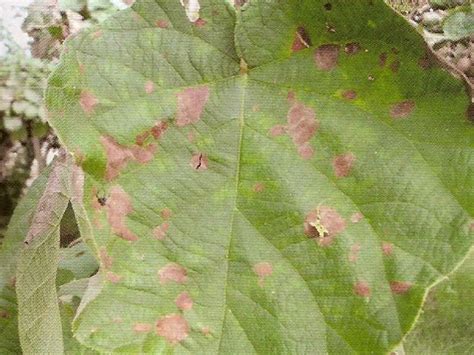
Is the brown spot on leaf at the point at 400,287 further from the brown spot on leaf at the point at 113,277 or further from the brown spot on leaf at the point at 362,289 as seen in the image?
the brown spot on leaf at the point at 113,277

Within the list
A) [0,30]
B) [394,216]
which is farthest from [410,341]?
[0,30]

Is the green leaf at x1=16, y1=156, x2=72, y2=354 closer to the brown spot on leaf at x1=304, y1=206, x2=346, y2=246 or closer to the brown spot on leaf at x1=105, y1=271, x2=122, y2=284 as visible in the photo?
the brown spot on leaf at x1=105, y1=271, x2=122, y2=284

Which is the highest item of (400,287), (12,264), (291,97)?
(291,97)

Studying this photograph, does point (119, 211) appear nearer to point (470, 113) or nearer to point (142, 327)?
point (142, 327)

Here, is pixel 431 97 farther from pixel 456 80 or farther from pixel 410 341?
pixel 410 341

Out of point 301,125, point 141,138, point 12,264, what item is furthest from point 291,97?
point 12,264

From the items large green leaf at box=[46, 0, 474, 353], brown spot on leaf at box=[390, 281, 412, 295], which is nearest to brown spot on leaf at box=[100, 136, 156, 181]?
A: large green leaf at box=[46, 0, 474, 353]
